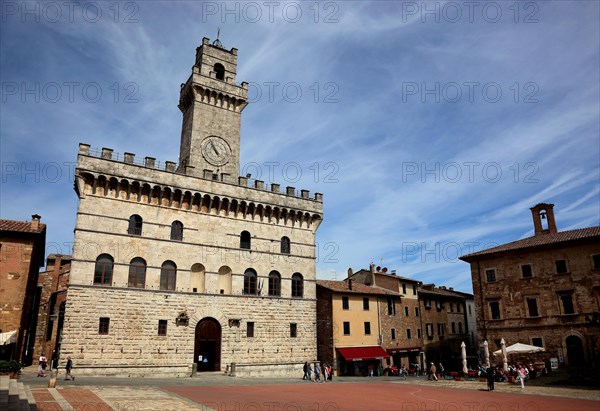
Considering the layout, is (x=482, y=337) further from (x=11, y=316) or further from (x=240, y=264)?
(x=11, y=316)

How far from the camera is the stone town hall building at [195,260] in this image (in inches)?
1024

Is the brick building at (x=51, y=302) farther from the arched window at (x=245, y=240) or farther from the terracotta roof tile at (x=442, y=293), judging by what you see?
the terracotta roof tile at (x=442, y=293)

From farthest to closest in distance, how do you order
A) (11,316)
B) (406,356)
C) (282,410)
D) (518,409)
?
(406,356)
(11,316)
(518,409)
(282,410)

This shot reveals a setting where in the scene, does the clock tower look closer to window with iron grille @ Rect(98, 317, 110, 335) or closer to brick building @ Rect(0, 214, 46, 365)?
brick building @ Rect(0, 214, 46, 365)

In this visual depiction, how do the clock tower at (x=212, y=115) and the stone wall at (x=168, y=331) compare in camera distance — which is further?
the clock tower at (x=212, y=115)

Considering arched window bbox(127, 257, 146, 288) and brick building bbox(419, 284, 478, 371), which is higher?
arched window bbox(127, 257, 146, 288)

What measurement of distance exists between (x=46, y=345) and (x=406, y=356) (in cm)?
3344

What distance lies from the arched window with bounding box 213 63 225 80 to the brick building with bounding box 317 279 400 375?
20.9m

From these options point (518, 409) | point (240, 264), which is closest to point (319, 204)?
point (240, 264)

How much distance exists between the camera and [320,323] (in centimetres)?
3769

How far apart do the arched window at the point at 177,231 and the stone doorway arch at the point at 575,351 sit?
29.6 meters

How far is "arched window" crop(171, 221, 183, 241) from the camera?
96.9 ft

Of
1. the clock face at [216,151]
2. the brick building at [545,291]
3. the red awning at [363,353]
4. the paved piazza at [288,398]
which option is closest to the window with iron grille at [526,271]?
the brick building at [545,291]

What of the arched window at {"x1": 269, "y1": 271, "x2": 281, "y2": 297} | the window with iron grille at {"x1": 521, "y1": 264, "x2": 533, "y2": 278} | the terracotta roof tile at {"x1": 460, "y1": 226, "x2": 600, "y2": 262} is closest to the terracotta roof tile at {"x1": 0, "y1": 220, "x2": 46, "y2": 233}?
the arched window at {"x1": 269, "y1": 271, "x2": 281, "y2": 297}
